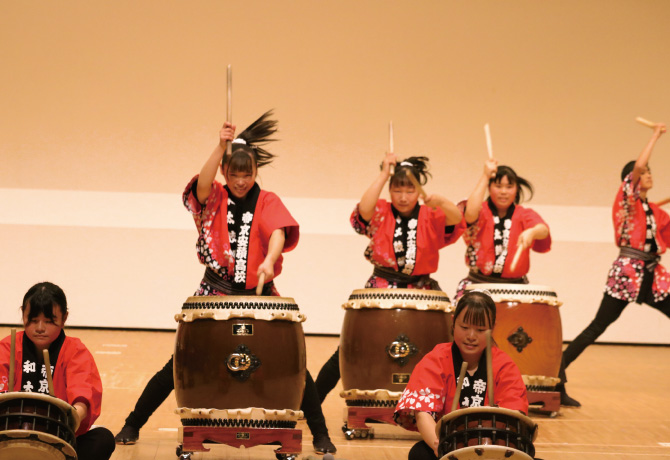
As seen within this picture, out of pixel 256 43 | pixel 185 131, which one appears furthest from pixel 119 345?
pixel 256 43

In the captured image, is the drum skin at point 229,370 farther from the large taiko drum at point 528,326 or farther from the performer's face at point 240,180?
the large taiko drum at point 528,326

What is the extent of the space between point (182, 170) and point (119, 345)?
1636 millimetres

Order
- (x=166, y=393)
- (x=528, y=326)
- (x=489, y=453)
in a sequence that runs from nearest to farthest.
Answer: (x=489, y=453), (x=166, y=393), (x=528, y=326)

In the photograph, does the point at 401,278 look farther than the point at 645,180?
No

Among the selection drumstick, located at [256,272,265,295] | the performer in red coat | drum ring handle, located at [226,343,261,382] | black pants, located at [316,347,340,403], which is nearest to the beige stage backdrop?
the performer in red coat

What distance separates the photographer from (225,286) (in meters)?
3.14

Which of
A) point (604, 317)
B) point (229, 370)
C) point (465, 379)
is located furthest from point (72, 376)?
point (604, 317)

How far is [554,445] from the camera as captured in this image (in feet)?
11.5

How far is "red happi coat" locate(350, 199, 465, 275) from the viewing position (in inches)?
149

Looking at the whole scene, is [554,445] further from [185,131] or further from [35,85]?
[35,85]

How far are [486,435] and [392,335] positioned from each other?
1259 mm

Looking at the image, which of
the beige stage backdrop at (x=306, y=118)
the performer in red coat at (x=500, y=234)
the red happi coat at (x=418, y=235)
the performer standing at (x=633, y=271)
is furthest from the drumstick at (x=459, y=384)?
the beige stage backdrop at (x=306, y=118)

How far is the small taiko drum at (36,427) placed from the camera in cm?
220

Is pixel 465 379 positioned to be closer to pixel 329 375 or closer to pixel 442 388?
pixel 442 388
